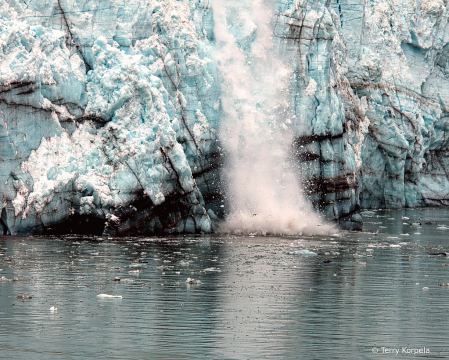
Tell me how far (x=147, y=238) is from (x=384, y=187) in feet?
74.4

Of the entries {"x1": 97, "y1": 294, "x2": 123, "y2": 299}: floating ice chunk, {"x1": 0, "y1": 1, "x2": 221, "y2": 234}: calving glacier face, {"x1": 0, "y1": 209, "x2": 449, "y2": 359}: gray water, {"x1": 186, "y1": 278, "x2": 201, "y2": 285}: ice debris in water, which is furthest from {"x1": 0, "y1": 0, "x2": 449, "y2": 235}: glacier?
{"x1": 97, "y1": 294, "x2": 123, "y2": 299}: floating ice chunk

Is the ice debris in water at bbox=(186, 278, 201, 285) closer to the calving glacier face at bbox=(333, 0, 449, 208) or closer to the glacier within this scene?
the glacier

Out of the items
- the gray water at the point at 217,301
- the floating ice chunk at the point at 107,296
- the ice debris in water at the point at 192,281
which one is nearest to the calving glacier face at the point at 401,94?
the gray water at the point at 217,301

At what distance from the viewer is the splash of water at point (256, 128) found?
932 inches

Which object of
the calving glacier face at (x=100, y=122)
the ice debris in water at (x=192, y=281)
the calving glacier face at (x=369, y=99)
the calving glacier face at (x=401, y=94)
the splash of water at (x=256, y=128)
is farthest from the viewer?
the calving glacier face at (x=401, y=94)

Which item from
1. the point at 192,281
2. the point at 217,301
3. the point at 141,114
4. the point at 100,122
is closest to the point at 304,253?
the point at 192,281

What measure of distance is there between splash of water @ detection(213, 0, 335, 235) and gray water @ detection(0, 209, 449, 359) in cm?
417

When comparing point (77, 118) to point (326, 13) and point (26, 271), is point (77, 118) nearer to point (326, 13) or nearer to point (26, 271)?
point (26, 271)

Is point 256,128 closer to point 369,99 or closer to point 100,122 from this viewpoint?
point 100,122

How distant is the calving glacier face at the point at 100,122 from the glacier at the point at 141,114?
0.11 ft

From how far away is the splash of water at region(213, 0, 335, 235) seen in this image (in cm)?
2367

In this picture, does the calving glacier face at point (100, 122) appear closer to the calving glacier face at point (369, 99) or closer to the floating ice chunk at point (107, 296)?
the calving glacier face at point (369, 99)

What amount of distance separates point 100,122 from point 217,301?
11.3 meters

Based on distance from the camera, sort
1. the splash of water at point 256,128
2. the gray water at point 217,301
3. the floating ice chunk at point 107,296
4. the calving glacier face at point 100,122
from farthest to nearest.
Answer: the splash of water at point 256,128 < the calving glacier face at point 100,122 < the floating ice chunk at point 107,296 < the gray water at point 217,301
